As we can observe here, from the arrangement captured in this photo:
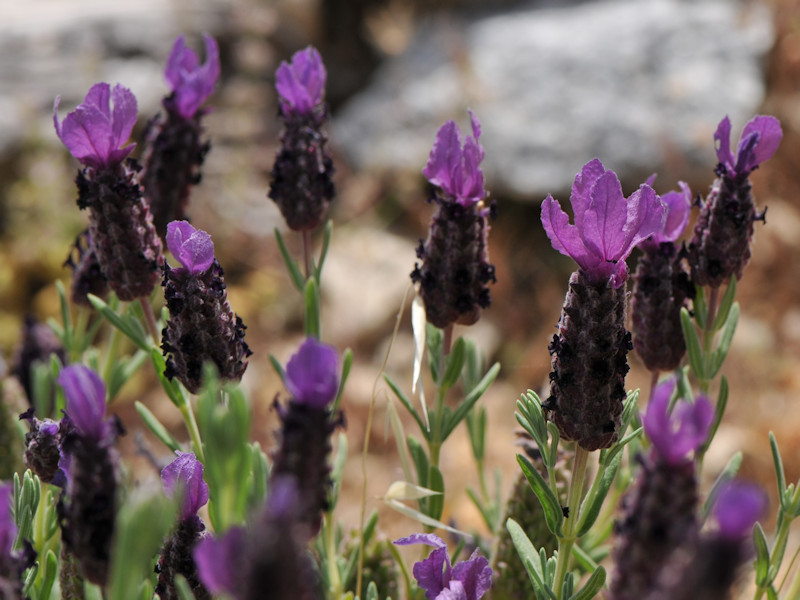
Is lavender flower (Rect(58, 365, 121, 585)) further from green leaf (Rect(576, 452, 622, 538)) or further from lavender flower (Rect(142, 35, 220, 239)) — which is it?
lavender flower (Rect(142, 35, 220, 239))

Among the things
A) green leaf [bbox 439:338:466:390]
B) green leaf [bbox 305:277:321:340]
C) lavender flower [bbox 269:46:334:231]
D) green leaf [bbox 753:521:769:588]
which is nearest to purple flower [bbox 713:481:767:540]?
green leaf [bbox 753:521:769:588]

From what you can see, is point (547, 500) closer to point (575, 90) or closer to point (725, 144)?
point (725, 144)

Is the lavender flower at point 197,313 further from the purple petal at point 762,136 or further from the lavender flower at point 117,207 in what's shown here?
the purple petal at point 762,136

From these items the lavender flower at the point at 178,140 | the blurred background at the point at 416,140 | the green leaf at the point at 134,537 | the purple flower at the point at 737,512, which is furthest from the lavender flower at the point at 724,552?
the blurred background at the point at 416,140

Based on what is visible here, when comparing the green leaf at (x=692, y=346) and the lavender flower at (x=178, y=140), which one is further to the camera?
the lavender flower at (x=178, y=140)

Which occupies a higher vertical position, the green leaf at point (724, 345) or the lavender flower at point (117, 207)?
the lavender flower at point (117, 207)

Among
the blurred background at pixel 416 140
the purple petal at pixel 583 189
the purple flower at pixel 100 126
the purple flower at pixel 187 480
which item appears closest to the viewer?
the purple flower at pixel 187 480
